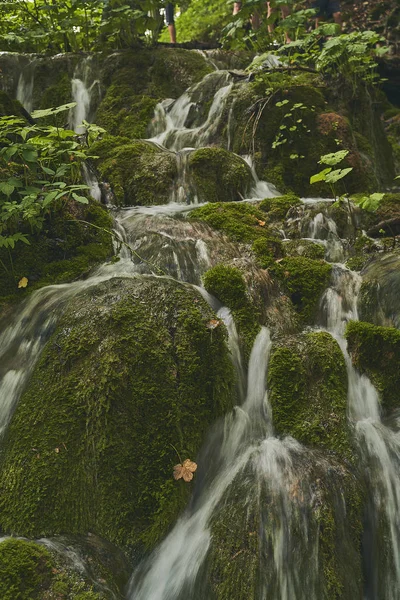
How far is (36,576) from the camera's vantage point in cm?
253

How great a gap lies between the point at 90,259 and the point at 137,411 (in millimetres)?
1913

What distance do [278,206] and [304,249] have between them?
0.95m

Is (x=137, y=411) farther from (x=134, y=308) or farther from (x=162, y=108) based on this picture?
(x=162, y=108)

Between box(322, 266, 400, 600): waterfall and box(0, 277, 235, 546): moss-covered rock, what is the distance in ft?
3.31

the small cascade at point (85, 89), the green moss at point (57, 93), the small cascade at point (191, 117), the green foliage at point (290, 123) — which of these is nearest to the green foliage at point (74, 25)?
the small cascade at point (85, 89)

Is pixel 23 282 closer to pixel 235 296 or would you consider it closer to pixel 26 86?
pixel 235 296

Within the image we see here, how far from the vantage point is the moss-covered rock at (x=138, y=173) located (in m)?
6.23

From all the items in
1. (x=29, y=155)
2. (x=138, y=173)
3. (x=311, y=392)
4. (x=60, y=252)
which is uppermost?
(x=29, y=155)

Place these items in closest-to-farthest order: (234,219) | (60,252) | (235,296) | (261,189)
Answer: (235,296), (60,252), (234,219), (261,189)

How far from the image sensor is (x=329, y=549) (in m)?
2.82

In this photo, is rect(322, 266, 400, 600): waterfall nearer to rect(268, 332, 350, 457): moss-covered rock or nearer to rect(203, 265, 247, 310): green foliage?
rect(268, 332, 350, 457): moss-covered rock

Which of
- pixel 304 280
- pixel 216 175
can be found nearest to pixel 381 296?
pixel 304 280

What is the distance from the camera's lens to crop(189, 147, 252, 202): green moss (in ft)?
Result: 20.7

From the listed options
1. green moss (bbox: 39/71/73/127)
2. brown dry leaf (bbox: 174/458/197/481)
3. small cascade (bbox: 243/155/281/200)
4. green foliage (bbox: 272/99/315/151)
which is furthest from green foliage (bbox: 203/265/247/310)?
green moss (bbox: 39/71/73/127)
